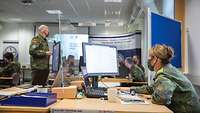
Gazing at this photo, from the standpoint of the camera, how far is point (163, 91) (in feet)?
6.37

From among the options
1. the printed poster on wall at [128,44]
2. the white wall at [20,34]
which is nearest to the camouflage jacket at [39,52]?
the printed poster on wall at [128,44]

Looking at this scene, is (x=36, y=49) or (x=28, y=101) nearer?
(x=28, y=101)

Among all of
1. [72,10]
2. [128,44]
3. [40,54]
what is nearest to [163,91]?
[40,54]

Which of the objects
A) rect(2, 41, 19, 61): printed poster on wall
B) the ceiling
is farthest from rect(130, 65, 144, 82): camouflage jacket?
rect(2, 41, 19, 61): printed poster on wall

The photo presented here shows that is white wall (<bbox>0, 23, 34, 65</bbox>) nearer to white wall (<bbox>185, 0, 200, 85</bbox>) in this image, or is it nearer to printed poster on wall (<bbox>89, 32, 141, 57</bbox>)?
printed poster on wall (<bbox>89, 32, 141, 57</bbox>)

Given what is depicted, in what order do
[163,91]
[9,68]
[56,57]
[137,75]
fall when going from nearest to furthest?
[163,91] < [56,57] < [137,75] < [9,68]

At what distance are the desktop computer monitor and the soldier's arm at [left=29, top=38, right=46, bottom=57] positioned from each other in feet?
3.67

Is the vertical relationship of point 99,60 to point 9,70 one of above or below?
above

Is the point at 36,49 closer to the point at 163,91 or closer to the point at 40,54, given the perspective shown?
the point at 40,54

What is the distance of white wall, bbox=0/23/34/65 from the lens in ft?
42.4

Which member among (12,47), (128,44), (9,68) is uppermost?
(12,47)

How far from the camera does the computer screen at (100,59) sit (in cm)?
265

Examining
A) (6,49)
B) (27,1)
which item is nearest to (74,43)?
(27,1)

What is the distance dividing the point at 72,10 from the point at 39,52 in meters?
5.92
